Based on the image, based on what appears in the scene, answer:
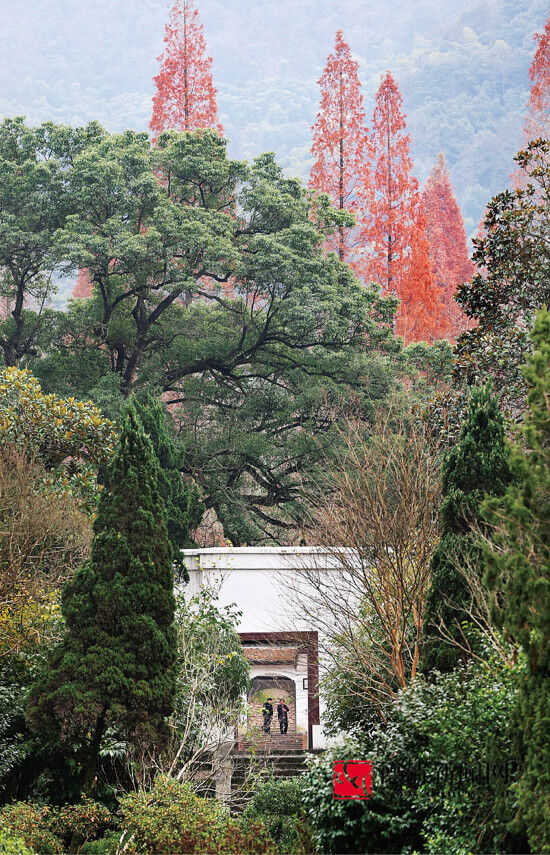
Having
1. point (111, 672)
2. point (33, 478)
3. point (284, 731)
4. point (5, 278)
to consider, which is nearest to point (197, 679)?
point (111, 672)

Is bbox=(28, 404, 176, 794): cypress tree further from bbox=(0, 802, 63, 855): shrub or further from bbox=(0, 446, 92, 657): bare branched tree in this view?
bbox=(0, 446, 92, 657): bare branched tree

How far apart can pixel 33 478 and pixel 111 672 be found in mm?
5502

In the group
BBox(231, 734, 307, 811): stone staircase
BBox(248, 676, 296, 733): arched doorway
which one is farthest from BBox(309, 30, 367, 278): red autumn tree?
BBox(231, 734, 307, 811): stone staircase

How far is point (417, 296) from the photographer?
28172mm

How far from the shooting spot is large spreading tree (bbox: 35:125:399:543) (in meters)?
19.0

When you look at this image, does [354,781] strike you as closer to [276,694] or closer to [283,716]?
[283,716]

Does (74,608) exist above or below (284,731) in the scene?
above

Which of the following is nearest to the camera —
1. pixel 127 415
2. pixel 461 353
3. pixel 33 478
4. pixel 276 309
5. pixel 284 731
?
pixel 127 415

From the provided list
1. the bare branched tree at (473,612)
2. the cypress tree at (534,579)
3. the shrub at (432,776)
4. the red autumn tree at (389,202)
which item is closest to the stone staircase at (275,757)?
the bare branched tree at (473,612)

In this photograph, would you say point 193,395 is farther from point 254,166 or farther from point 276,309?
point 254,166

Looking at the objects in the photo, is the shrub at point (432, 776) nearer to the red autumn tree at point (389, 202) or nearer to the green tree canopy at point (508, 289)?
the green tree canopy at point (508, 289)

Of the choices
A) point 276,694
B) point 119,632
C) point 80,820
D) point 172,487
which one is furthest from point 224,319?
point 80,820

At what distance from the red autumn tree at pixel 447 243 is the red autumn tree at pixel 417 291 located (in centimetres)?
536

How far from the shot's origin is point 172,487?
54.0ft
